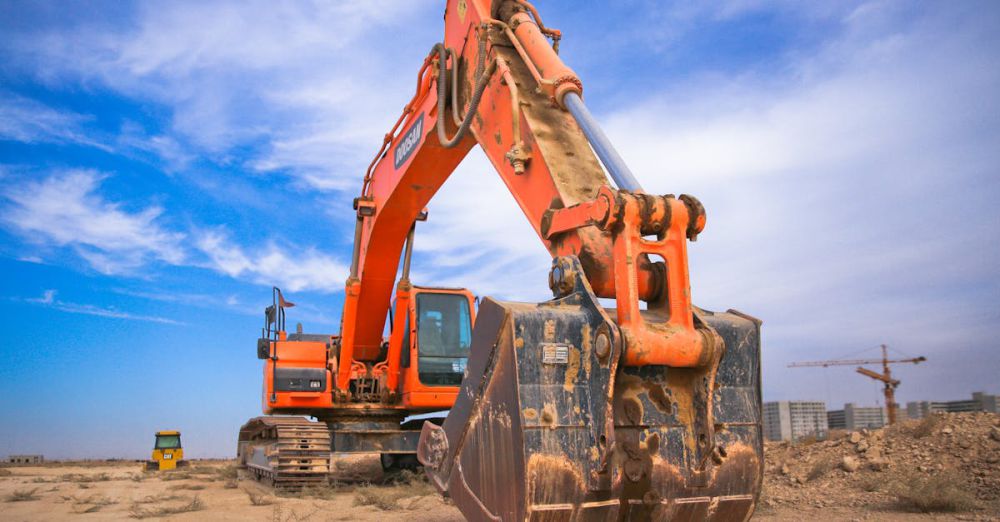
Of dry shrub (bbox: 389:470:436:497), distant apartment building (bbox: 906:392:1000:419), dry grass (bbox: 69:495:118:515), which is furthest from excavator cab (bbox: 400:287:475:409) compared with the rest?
distant apartment building (bbox: 906:392:1000:419)

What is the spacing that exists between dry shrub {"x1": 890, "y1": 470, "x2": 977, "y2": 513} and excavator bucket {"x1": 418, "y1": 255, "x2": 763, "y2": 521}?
3867mm

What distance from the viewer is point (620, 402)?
3.78 metres

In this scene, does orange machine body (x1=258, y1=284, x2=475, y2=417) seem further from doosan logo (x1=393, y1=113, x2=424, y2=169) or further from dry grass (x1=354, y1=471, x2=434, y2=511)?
doosan logo (x1=393, y1=113, x2=424, y2=169)

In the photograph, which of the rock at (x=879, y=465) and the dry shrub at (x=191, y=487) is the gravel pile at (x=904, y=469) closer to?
the rock at (x=879, y=465)

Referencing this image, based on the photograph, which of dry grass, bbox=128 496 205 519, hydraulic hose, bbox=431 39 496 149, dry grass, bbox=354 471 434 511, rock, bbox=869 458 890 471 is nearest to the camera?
hydraulic hose, bbox=431 39 496 149

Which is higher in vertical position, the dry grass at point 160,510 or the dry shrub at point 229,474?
the dry grass at point 160,510

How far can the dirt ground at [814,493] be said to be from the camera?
7.07m

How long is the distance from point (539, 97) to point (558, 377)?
2.39 metres

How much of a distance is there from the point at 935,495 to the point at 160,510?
7538mm

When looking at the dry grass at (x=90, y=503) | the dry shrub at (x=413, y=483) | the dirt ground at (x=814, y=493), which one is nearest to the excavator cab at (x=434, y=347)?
the dry shrub at (x=413, y=483)

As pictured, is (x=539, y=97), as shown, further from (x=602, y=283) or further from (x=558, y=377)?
(x=558, y=377)

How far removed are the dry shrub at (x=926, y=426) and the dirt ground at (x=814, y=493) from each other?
0.4 inches

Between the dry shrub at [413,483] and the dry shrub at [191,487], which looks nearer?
the dry shrub at [413,483]

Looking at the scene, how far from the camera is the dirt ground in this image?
23.2 feet
